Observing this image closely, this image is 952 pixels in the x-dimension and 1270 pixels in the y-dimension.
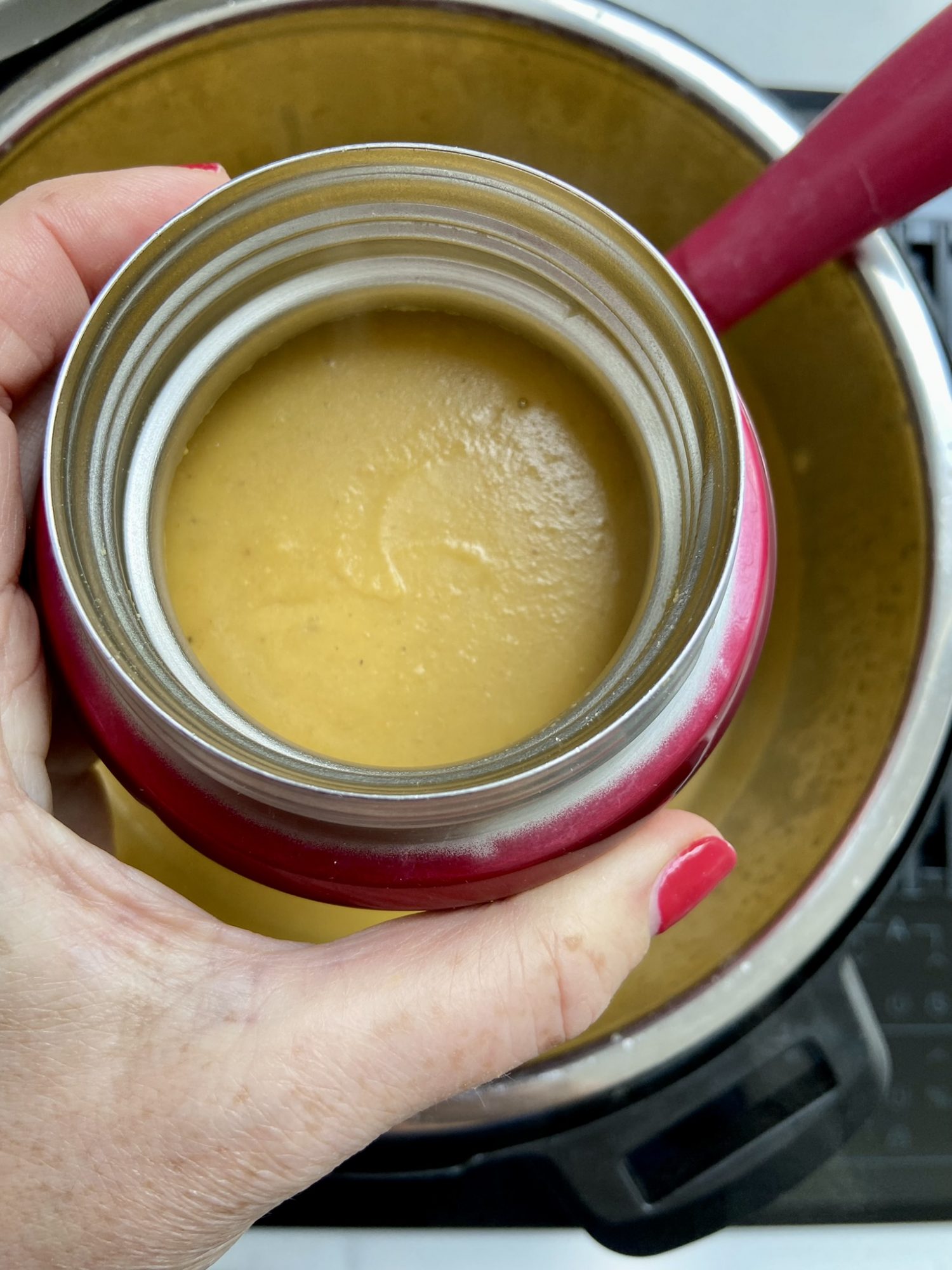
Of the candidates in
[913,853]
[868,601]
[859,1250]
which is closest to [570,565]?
[868,601]

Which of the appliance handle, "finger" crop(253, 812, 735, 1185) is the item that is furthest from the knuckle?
the appliance handle

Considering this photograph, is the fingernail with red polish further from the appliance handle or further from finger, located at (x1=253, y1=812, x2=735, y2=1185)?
the appliance handle

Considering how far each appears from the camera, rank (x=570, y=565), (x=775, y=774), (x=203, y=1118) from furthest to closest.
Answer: (x=775, y=774)
(x=570, y=565)
(x=203, y=1118)

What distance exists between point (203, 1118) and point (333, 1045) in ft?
0.19

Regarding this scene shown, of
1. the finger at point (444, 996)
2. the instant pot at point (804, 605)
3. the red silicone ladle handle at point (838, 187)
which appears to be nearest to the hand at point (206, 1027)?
the finger at point (444, 996)

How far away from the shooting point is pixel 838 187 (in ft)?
1.72

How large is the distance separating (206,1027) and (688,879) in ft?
0.74

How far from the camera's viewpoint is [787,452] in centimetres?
68

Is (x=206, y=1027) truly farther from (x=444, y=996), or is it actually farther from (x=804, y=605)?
(x=804, y=605)

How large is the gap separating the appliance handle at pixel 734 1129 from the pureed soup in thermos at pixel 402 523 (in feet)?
0.69

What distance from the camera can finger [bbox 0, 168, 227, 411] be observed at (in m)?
0.55

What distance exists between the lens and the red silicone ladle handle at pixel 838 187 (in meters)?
0.49

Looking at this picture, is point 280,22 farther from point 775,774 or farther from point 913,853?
point 913,853

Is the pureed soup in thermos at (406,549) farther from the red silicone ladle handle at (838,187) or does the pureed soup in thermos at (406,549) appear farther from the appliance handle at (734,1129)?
the appliance handle at (734,1129)
